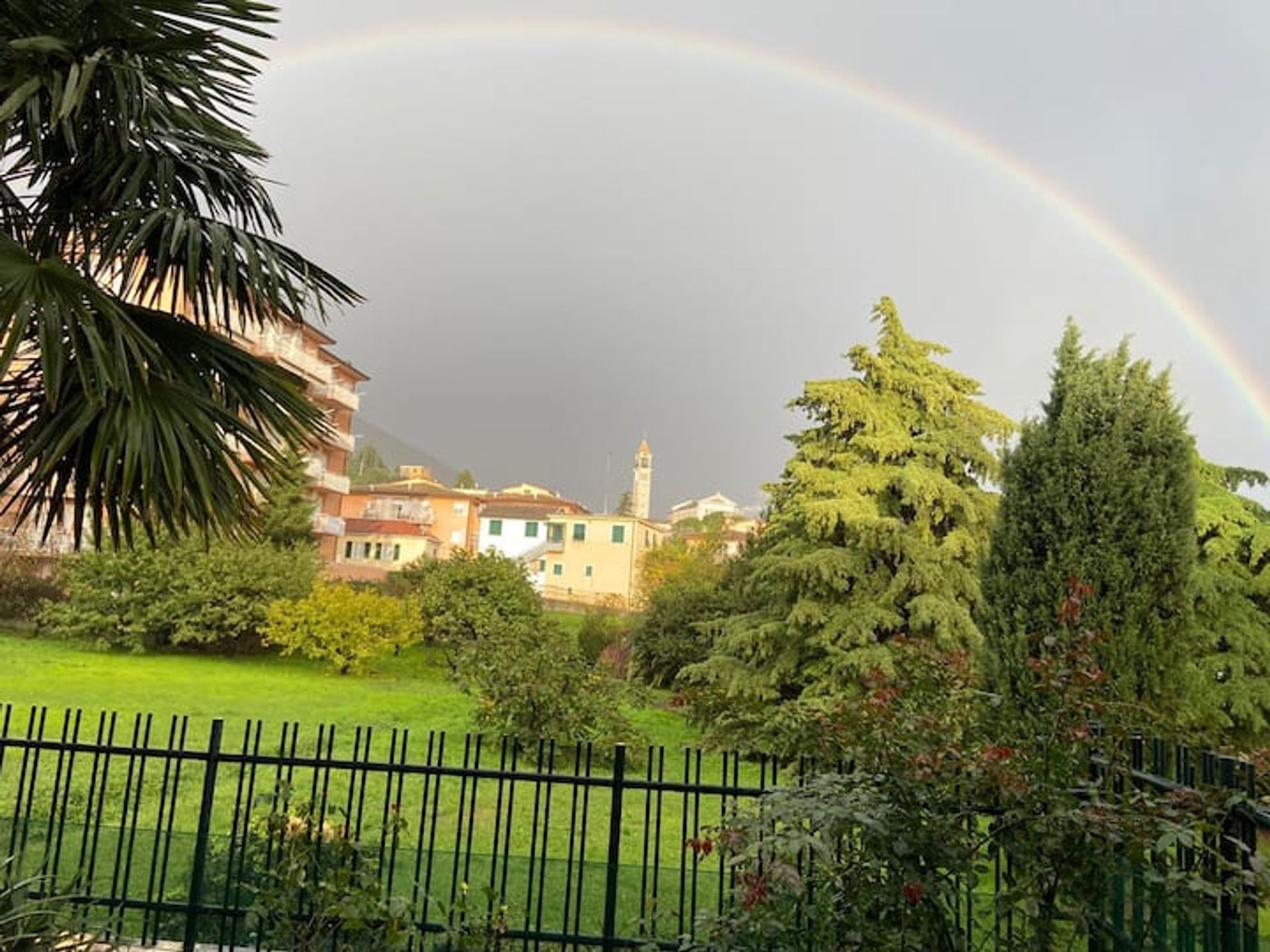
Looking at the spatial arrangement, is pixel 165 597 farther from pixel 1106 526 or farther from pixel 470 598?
pixel 1106 526

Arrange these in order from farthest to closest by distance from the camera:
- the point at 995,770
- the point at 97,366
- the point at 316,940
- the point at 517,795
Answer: the point at 517,795
the point at 316,940
the point at 97,366
the point at 995,770

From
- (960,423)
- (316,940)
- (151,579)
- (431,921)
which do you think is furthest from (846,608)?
(151,579)

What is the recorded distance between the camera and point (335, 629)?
70.5 ft

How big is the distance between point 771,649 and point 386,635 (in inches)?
472

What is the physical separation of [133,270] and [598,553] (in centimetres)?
5272

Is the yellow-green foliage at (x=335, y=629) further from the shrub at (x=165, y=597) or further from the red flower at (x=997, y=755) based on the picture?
the red flower at (x=997, y=755)

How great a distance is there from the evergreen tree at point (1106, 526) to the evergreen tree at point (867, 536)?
4.85 m

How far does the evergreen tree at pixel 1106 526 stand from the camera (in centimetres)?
809

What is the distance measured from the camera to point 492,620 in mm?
23234

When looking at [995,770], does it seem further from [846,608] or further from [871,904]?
[846,608]

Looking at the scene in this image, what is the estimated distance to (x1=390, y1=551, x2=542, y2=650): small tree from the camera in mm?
24109

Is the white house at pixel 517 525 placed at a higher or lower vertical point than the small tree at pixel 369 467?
lower

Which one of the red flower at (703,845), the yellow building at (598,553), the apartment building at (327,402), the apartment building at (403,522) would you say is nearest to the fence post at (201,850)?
the red flower at (703,845)

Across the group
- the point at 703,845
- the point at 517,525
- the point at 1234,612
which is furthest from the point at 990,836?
the point at 517,525
